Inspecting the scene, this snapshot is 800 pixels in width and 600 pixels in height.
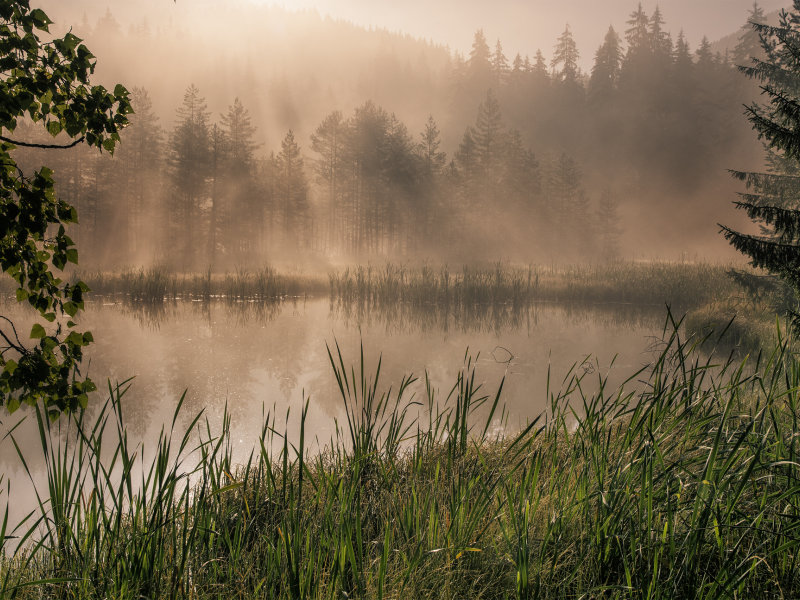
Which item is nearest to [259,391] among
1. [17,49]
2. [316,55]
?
[17,49]

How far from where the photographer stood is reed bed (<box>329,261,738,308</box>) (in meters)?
13.6

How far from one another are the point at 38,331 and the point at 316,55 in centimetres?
11423

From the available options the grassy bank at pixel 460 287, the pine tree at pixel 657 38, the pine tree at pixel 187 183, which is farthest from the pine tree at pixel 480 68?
the grassy bank at pixel 460 287

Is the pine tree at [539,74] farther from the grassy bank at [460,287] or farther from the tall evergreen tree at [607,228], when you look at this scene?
the grassy bank at [460,287]

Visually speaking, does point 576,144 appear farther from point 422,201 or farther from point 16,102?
point 16,102

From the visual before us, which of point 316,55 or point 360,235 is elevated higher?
point 316,55

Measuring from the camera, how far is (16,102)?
5.61ft

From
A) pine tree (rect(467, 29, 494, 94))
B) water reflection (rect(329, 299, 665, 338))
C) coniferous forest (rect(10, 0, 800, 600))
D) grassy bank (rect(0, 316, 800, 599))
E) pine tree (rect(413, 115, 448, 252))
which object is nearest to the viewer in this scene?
grassy bank (rect(0, 316, 800, 599))

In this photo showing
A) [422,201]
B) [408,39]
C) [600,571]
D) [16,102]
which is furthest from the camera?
[408,39]

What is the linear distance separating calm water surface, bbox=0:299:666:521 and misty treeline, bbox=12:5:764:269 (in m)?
25.6

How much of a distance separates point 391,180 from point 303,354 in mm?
31865

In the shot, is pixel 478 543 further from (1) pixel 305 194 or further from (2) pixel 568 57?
(2) pixel 568 57

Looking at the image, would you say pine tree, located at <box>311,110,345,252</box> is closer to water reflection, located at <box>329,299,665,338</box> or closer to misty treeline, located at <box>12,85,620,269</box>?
misty treeline, located at <box>12,85,620,269</box>

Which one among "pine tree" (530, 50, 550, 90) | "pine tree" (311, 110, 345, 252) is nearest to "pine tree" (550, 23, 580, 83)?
"pine tree" (530, 50, 550, 90)
